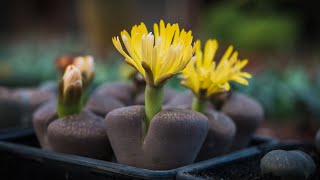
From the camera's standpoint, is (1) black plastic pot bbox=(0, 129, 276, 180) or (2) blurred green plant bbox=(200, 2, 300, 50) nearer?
(1) black plastic pot bbox=(0, 129, 276, 180)

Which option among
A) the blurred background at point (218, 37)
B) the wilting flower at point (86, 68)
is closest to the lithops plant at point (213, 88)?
the wilting flower at point (86, 68)

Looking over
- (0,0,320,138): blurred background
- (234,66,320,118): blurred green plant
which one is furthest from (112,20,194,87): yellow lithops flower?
(234,66,320,118): blurred green plant

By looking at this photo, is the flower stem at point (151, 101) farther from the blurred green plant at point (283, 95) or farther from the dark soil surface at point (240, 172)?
the blurred green plant at point (283, 95)

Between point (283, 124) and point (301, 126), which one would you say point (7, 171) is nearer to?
point (301, 126)

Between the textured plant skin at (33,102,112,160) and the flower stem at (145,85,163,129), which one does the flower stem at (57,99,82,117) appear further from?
the flower stem at (145,85,163,129)

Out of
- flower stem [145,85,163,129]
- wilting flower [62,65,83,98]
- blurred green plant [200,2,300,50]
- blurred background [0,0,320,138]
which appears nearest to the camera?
flower stem [145,85,163,129]

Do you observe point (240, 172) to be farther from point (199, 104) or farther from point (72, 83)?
point (72, 83)
